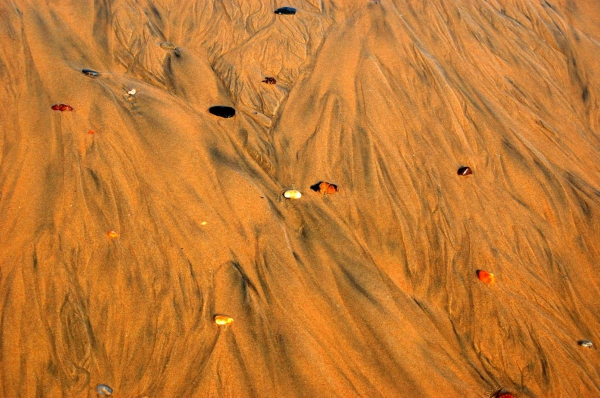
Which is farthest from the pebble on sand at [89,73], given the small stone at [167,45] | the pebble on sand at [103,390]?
the pebble on sand at [103,390]

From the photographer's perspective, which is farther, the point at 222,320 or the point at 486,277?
the point at 486,277

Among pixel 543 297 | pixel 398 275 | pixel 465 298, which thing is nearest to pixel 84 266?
pixel 398 275

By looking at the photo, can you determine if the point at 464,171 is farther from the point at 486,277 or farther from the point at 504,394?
the point at 504,394

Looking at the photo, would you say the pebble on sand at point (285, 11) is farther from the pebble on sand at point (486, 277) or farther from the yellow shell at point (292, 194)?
the pebble on sand at point (486, 277)

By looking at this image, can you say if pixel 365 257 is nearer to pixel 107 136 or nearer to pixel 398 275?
pixel 398 275

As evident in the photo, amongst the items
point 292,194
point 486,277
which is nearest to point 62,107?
point 292,194

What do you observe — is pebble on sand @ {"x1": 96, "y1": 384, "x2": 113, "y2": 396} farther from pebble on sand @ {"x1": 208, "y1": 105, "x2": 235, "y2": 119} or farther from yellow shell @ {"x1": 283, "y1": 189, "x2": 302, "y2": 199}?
pebble on sand @ {"x1": 208, "y1": 105, "x2": 235, "y2": 119}

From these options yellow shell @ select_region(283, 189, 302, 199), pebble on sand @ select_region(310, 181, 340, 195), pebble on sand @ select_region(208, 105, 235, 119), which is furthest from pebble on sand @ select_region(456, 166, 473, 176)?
pebble on sand @ select_region(208, 105, 235, 119)
